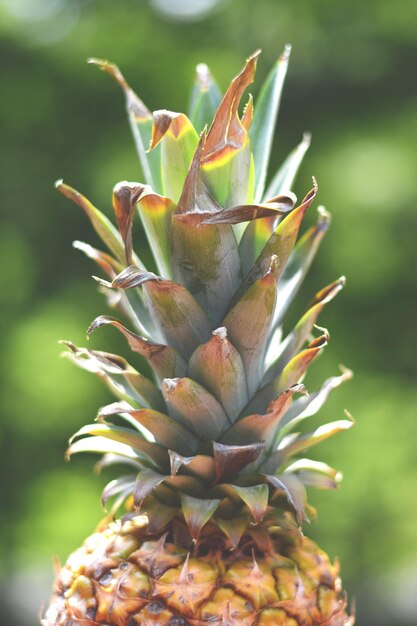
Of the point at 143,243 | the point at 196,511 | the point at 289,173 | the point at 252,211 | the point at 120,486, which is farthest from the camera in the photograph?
the point at 143,243

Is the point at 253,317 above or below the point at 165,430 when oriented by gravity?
above

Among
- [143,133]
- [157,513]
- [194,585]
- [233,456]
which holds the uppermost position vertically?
[143,133]

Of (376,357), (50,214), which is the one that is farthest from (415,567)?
(50,214)

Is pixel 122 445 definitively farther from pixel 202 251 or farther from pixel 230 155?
pixel 230 155

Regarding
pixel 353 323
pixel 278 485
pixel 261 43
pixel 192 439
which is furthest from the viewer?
pixel 261 43

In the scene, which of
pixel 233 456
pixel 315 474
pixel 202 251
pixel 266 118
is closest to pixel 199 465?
pixel 233 456

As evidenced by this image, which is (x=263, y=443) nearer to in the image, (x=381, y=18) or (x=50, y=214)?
(x=50, y=214)

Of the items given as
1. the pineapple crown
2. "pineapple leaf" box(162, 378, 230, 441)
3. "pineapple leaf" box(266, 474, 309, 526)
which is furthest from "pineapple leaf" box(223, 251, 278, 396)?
"pineapple leaf" box(266, 474, 309, 526)
